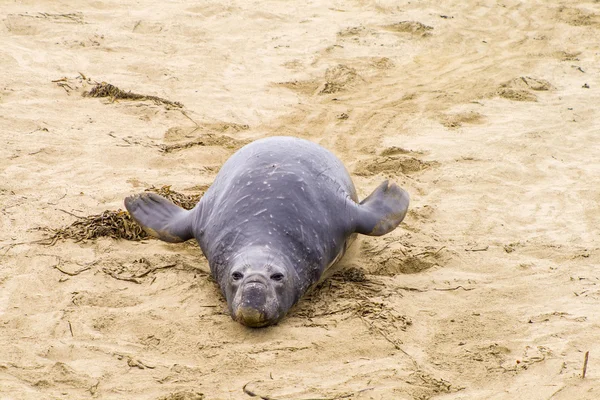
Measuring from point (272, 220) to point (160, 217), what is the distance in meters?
0.95

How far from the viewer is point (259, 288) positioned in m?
4.36

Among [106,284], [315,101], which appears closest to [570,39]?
[315,101]

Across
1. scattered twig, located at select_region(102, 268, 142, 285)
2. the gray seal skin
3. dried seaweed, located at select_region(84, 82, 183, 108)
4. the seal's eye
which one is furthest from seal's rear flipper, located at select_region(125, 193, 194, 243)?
dried seaweed, located at select_region(84, 82, 183, 108)

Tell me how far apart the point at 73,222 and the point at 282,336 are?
209cm

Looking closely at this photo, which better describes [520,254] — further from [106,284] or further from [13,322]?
[13,322]

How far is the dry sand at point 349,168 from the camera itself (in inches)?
159

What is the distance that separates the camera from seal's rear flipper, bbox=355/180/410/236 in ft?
17.4

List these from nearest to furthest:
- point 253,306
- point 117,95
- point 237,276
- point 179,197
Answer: point 253,306
point 237,276
point 179,197
point 117,95

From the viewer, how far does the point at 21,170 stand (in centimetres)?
640

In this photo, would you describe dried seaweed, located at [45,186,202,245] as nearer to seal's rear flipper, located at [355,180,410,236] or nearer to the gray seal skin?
the gray seal skin

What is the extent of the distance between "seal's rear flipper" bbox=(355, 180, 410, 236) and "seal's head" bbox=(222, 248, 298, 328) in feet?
2.71

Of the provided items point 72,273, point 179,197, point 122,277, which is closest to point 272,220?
point 122,277

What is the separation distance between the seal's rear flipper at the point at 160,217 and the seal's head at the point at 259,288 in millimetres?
746

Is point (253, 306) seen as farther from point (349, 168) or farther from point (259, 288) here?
point (349, 168)
